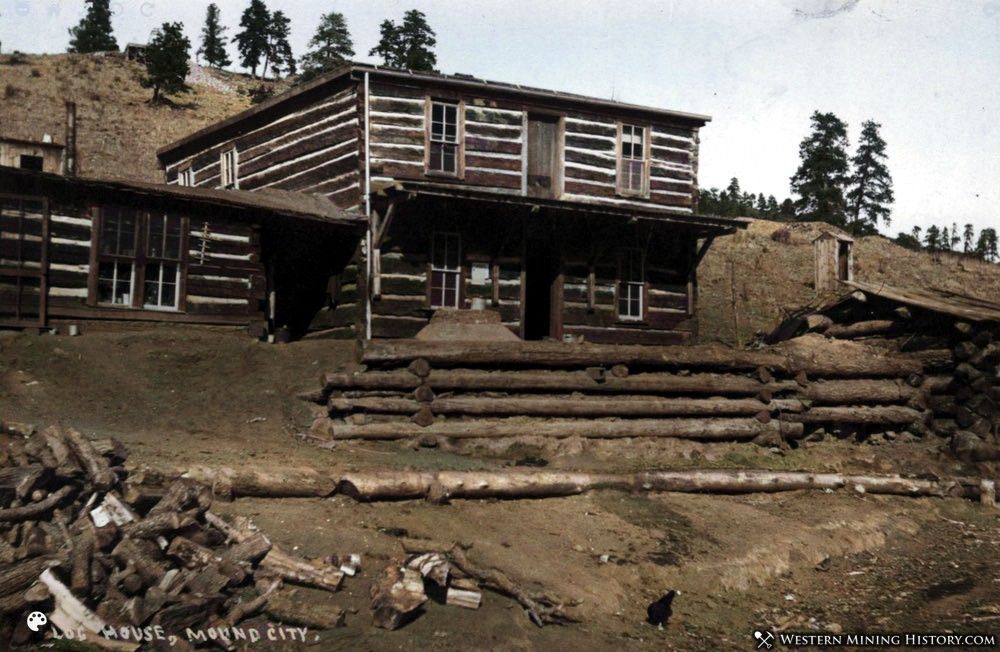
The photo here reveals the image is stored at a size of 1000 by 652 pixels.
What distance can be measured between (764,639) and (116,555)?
19.4ft

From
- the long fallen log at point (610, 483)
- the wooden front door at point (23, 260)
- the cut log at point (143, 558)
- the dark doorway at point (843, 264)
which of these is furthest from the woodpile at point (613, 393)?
the wooden front door at point (23, 260)

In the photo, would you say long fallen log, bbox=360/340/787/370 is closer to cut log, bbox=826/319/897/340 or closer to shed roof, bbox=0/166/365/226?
cut log, bbox=826/319/897/340

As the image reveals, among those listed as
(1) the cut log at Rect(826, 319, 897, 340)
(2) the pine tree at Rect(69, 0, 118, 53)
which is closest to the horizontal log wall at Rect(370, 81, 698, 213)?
(1) the cut log at Rect(826, 319, 897, 340)

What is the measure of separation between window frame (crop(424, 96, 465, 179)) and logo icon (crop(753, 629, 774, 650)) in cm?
1458

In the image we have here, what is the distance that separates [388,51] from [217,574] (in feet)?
181

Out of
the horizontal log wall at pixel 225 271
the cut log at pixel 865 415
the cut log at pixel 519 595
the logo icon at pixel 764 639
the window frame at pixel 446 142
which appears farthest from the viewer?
the window frame at pixel 446 142

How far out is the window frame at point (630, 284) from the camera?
829 inches

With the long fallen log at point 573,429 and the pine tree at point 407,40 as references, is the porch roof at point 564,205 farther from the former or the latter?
the pine tree at point 407,40

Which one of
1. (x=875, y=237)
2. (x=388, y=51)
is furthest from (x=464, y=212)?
(x=388, y=51)

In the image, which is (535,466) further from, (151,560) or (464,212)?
(464,212)

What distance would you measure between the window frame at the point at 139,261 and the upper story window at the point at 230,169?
24.3 ft

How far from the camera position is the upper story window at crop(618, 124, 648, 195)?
21.9 m

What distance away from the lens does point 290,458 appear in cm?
1023

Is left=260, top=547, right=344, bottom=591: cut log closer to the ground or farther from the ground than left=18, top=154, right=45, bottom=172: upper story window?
closer to the ground
